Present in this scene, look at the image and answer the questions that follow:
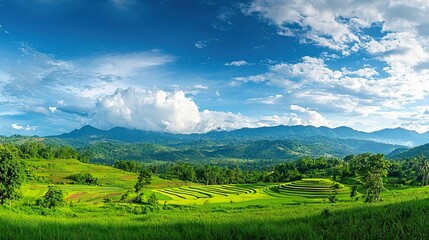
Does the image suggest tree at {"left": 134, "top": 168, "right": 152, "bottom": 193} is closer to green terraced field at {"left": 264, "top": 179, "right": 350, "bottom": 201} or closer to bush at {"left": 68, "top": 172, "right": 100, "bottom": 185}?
green terraced field at {"left": 264, "top": 179, "right": 350, "bottom": 201}

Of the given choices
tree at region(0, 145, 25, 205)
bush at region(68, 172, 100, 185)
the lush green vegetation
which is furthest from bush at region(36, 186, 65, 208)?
bush at region(68, 172, 100, 185)

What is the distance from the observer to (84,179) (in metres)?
136

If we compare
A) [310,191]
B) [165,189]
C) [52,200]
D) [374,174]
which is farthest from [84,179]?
[374,174]

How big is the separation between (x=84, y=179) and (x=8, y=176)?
301 ft

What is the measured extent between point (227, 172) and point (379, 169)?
367 feet

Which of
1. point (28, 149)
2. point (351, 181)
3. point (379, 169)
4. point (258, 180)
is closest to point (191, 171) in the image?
point (258, 180)

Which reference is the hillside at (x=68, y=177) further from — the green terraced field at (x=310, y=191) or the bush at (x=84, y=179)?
the green terraced field at (x=310, y=191)

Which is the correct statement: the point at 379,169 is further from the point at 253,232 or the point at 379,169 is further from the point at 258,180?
the point at 258,180

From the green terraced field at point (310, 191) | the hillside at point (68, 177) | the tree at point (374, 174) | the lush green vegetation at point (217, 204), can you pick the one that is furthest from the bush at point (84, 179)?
the tree at point (374, 174)

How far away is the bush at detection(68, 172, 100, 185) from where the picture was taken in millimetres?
134500

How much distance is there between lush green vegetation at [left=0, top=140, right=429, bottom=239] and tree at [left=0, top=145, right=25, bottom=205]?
345 millimetres

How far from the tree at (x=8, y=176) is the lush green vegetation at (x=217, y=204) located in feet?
1.13

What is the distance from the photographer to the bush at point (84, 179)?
134 meters

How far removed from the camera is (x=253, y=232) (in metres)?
5.74
